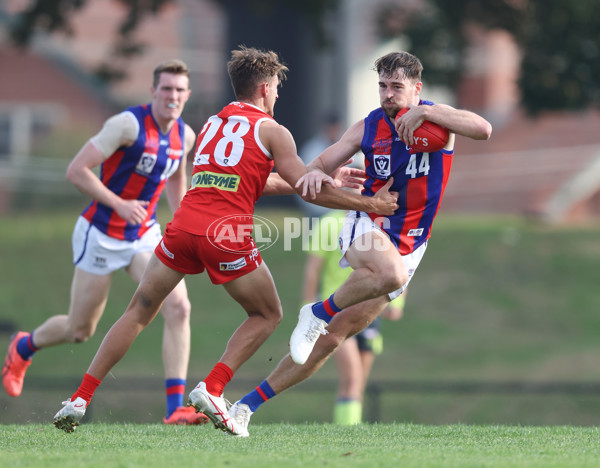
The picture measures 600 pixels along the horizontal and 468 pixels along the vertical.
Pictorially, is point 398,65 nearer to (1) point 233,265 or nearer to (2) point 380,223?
(2) point 380,223

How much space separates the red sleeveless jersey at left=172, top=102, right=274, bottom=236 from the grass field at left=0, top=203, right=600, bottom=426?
4.66 m

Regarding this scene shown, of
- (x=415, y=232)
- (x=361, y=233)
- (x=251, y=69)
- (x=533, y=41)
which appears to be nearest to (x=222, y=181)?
(x=251, y=69)

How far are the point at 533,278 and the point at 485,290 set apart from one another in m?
1.01

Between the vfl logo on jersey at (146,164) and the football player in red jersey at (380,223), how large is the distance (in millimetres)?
1625

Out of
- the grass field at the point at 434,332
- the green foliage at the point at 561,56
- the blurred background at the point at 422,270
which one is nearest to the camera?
the grass field at the point at 434,332

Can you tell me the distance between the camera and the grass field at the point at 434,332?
13039 mm

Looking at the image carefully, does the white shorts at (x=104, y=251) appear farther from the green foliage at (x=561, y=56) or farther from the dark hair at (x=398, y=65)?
the green foliage at (x=561, y=56)

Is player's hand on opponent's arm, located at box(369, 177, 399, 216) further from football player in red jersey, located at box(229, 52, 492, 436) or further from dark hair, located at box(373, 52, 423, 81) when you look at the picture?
dark hair, located at box(373, 52, 423, 81)

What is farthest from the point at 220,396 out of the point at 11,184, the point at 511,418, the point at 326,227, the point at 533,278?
the point at 11,184

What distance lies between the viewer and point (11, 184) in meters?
26.7

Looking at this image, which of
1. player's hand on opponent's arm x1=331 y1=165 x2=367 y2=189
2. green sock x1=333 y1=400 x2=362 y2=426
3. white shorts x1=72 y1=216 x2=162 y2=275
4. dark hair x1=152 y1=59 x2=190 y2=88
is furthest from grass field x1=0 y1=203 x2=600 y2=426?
player's hand on opponent's arm x1=331 y1=165 x2=367 y2=189

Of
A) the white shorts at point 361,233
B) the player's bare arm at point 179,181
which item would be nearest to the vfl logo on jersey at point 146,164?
the player's bare arm at point 179,181

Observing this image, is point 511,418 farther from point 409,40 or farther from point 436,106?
point 436,106

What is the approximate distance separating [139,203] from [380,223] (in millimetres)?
1980
